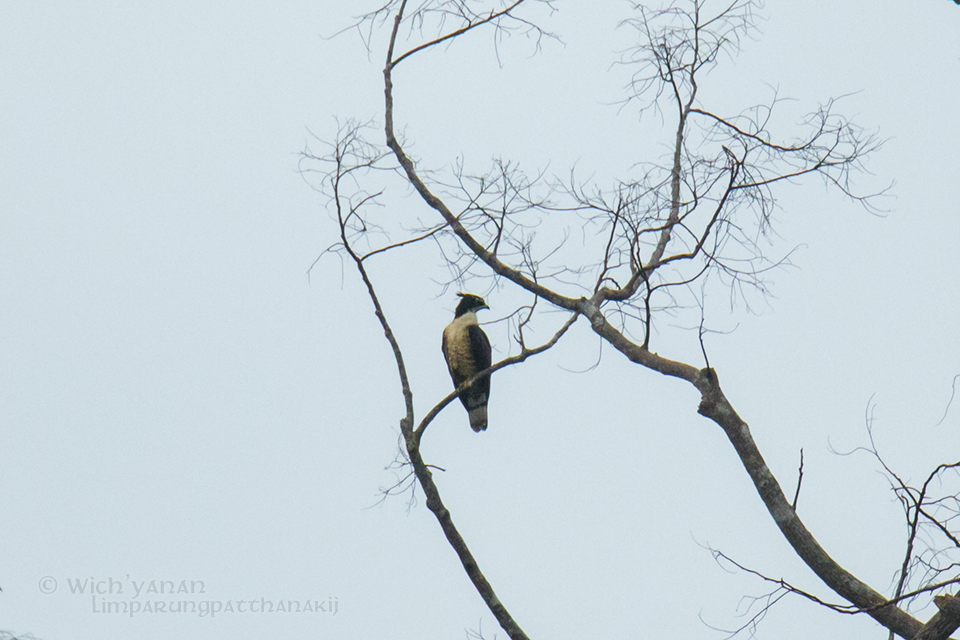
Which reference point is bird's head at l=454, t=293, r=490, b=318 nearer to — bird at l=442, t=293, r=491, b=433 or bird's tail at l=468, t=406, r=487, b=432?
bird at l=442, t=293, r=491, b=433

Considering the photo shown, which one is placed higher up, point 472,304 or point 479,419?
point 472,304

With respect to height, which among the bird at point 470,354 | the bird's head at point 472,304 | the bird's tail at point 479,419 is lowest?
the bird's tail at point 479,419

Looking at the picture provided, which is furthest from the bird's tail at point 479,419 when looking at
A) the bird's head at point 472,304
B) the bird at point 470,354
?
the bird's head at point 472,304

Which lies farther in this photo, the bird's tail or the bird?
the bird's tail

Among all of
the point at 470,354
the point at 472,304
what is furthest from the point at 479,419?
the point at 472,304

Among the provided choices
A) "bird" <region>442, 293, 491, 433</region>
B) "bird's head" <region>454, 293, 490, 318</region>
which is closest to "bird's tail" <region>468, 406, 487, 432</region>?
"bird" <region>442, 293, 491, 433</region>

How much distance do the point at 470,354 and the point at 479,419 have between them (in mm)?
489

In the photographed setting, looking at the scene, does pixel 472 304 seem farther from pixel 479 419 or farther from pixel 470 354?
pixel 479 419

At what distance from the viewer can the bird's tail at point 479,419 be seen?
735 centimetres

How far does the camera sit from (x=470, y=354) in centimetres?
723

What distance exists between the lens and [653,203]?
4.86 meters

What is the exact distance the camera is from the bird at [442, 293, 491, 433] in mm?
7207

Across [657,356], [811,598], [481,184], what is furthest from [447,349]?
[811,598]

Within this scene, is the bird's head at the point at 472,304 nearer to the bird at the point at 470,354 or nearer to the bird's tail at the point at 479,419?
the bird at the point at 470,354
